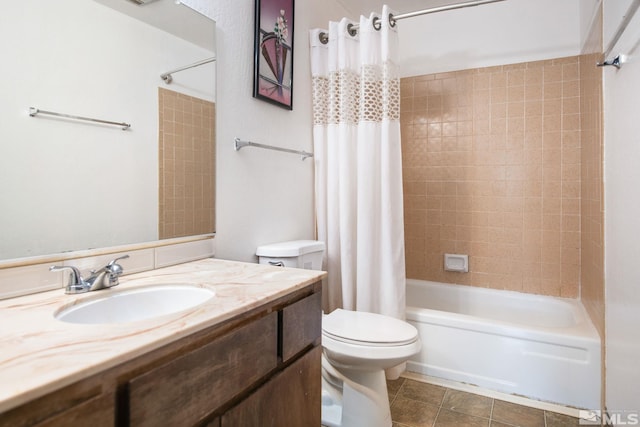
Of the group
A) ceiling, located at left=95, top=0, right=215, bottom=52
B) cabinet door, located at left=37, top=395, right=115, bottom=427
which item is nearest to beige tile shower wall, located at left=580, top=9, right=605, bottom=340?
ceiling, located at left=95, top=0, right=215, bottom=52

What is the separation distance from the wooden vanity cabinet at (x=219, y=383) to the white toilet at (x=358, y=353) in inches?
13.9

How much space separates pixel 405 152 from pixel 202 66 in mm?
1866

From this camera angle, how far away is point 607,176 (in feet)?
5.32

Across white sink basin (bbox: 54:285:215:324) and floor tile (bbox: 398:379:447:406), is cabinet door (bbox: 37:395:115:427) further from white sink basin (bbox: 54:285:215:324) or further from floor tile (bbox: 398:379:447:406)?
floor tile (bbox: 398:379:447:406)

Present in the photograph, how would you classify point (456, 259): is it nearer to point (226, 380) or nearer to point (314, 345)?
point (314, 345)

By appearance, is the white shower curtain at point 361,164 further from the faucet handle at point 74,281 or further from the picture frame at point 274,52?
the faucet handle at point 74,281

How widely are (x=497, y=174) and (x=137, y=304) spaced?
2.46 meters

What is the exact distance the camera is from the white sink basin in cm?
86

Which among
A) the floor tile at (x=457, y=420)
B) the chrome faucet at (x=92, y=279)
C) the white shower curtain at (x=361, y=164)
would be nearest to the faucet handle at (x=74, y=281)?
the chrome faucet at (x=92, y=279)

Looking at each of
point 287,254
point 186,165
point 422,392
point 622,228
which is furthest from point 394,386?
point 186,165

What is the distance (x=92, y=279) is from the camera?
95 centimetres

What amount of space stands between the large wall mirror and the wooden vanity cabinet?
58 cm

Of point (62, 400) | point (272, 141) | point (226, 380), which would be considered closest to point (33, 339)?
point (62, 400)

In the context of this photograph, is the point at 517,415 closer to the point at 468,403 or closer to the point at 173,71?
the point at 468,403
